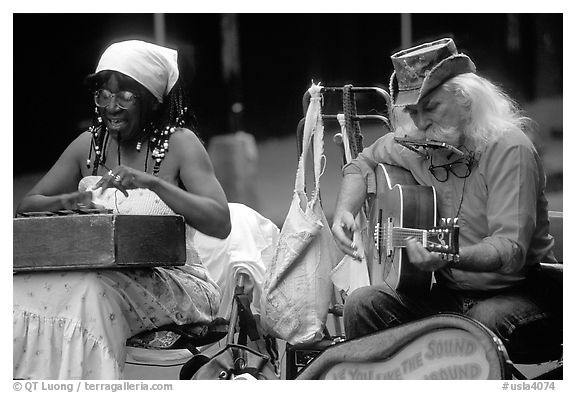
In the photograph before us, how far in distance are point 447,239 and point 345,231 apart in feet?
2.17

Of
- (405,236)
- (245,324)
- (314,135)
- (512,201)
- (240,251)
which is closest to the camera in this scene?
(512,201)

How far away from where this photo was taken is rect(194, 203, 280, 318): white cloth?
438 cm

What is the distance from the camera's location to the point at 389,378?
12.1 feet

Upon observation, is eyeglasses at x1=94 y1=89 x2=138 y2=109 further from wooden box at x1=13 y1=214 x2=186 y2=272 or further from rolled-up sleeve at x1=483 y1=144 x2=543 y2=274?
rolled-up sleeve at x1=483 y1=144 x2=543 y2=274

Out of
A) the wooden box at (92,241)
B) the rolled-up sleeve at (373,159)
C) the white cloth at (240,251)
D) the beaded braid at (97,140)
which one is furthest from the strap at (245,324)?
the beaded braid at (97,140)

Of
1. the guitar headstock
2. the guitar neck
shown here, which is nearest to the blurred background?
the guitar neck

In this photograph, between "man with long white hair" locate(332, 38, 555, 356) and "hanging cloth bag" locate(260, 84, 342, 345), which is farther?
→ "hanging cloth bag" locate(260, 84, 342, 345)

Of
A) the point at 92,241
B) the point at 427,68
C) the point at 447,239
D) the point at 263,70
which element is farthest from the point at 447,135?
the point at 92,241

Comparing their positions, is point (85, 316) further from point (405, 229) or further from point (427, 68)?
point (427, 68)

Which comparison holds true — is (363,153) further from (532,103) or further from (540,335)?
(540,335)

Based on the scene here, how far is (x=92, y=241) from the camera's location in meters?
3.73

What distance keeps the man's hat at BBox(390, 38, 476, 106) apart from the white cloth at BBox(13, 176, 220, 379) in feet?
3.56

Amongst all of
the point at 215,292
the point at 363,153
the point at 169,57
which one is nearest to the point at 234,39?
the point at 169,57

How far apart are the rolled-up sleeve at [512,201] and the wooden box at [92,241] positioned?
43.6 inches
